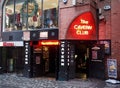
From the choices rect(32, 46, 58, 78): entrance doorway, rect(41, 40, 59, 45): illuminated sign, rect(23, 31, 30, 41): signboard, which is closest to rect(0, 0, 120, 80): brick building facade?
rect(41, 40, 59, 45): illuminated sign

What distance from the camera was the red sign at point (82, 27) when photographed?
19.4m

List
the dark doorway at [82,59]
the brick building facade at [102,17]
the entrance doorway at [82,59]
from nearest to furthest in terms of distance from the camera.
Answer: the brick building facade at [102,17]
the dark doorway at [82,59]
the entrance doorway at [82,59]

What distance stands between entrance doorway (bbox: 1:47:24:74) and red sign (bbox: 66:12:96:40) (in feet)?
23.6

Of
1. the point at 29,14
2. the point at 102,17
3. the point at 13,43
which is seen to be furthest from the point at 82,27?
the point at 13,43

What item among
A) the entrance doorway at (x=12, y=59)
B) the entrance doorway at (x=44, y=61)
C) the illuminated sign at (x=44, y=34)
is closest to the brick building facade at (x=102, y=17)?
the illuminated sign at (x=44, y=34)

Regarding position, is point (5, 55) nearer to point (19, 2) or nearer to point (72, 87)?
point (19, 2)

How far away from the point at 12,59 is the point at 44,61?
3694mm

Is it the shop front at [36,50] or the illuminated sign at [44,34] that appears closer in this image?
the illuminated sign at [44,34]

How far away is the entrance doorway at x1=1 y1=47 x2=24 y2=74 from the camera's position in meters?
25.1

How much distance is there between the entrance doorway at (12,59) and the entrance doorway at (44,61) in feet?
9.24

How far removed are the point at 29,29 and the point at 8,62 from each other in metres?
4.36

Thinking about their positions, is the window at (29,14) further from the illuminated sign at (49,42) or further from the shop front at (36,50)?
the illuminated sign at (49,42)

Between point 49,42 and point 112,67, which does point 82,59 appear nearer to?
point 49,42

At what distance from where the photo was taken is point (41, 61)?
22.4 metres
